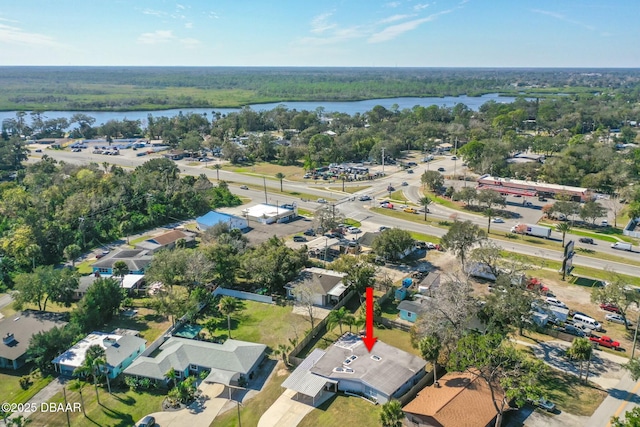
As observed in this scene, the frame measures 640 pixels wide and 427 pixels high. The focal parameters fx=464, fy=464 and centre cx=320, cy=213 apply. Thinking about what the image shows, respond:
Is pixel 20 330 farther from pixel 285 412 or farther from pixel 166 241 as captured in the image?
pixel 285 412

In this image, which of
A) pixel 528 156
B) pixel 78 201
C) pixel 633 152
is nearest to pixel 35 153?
pixel 78 201

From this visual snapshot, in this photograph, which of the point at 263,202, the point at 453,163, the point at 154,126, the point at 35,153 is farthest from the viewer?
the point at 154,126

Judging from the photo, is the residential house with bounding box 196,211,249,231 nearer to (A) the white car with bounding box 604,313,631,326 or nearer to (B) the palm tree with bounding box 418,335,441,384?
(B) the palm tree with bounding box 418,335,441,384

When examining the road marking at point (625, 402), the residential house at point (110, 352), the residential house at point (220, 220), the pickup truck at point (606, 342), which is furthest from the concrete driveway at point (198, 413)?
the residential house at point (220, 220)

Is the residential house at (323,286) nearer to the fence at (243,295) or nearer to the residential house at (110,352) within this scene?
the fence at (243,295)

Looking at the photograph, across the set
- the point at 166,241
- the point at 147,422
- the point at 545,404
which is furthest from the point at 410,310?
the point at 166,241

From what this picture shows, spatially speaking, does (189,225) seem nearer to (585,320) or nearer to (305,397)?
(305,397)
